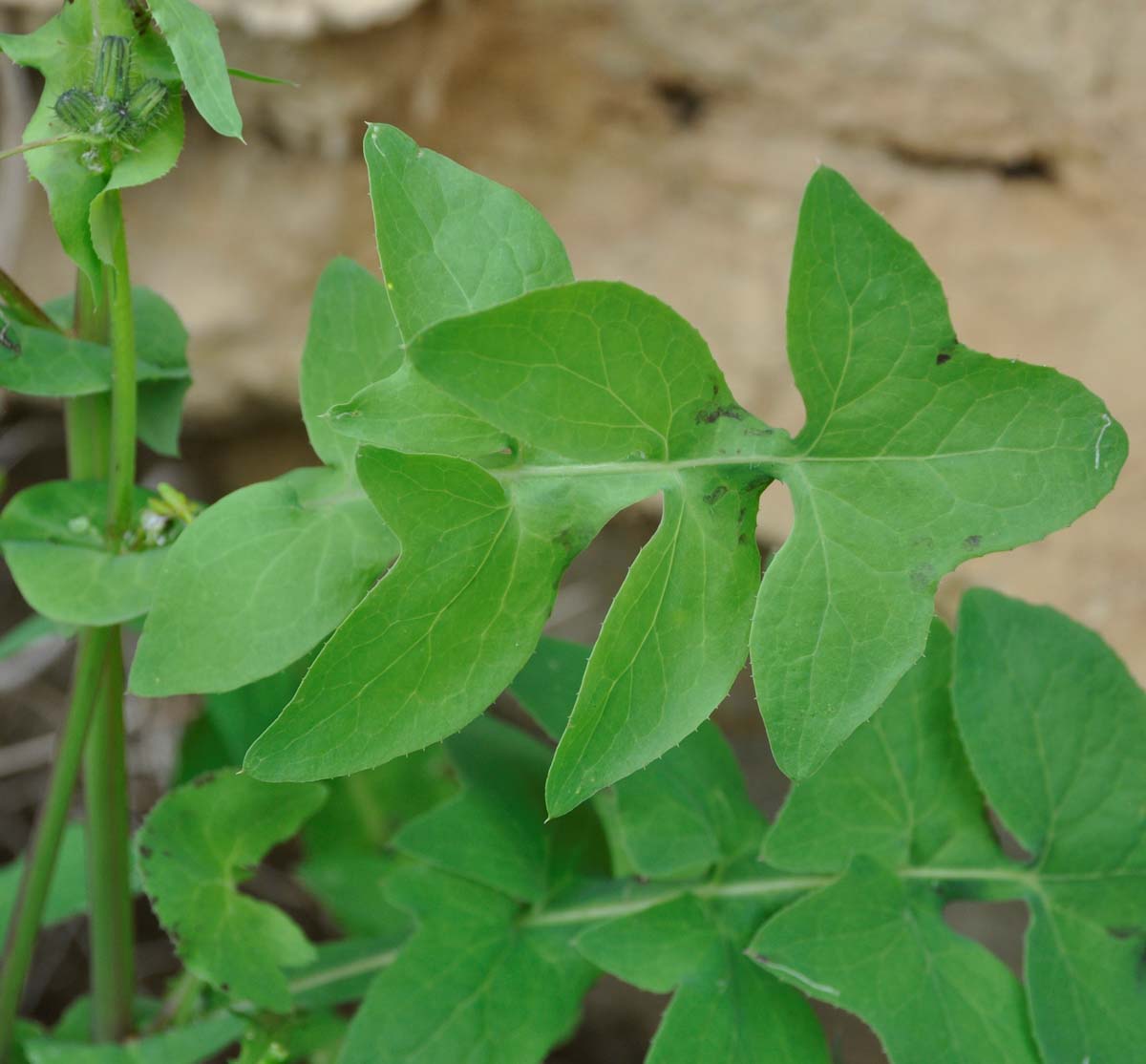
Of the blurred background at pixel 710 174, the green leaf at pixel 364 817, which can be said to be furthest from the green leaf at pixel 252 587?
the blurred background at pixel 710 174

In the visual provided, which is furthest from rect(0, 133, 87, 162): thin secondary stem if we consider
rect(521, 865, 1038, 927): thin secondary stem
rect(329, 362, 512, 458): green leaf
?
rect(521, 865, 1038, 927): thin secondary stem

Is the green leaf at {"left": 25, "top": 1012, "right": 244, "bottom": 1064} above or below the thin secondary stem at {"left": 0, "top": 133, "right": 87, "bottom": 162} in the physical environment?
below

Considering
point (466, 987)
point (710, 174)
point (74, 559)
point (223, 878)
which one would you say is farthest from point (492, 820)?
point (710, 174)

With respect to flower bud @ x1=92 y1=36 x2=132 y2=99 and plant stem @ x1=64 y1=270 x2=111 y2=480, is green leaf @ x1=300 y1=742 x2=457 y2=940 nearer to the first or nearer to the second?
plant stem @ x1=64 y1=270 x2=111 y2=480

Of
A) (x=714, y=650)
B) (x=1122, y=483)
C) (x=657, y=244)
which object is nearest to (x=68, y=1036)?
(x=714, y=650)

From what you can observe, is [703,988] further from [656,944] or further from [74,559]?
[74,559]
